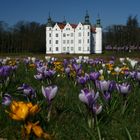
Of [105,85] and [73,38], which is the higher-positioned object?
[73,38]

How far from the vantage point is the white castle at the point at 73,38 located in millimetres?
133250

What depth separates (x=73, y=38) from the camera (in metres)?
135

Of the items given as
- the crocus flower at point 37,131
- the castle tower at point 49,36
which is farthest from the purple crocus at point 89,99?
the castle tower at point 49,36

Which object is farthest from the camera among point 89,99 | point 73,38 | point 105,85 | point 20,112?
point 73,38

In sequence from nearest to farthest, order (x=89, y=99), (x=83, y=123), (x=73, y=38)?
(x=89, y=99) < (x=83, y=123) < (x=73, y=38)

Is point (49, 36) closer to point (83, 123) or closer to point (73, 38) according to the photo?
point (73, 38)

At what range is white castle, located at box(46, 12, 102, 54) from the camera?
437 feet

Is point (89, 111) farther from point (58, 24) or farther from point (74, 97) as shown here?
point (58, 24)

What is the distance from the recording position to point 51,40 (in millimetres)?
134750

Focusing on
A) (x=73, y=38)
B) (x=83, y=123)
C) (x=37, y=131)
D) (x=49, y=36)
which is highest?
(x=49, y=36)

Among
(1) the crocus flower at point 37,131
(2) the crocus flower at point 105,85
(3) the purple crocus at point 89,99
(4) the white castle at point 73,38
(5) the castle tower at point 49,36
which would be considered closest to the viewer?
(1) the crocus flower at point 37,131

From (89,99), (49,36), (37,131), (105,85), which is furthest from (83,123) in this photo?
(49,36)

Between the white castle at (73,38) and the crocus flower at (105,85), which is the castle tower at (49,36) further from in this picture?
the crocus flower at (105,85)

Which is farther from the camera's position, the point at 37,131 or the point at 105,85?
the point at 105,85
